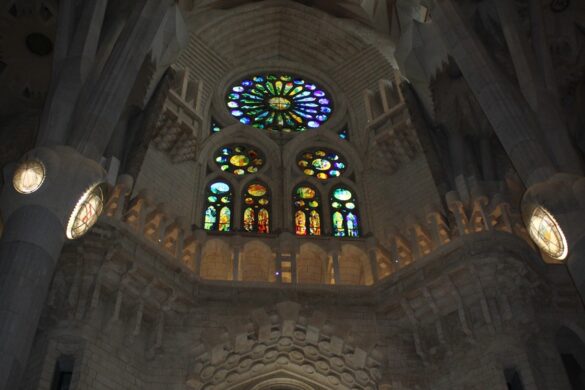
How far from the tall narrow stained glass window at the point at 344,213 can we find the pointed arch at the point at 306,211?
1.05 ft

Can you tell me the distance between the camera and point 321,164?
58.3 ft

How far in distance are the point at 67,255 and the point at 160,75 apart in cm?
480

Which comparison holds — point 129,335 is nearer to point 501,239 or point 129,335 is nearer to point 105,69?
point 105,69

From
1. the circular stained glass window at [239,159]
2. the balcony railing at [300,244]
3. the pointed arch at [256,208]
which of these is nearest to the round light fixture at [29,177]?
the balcony railing at [300,244]

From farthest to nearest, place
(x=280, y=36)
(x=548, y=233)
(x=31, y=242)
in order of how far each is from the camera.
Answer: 1. (x=280, y=36)
2. (x=548, y=233)
3. (x=31, y=242)

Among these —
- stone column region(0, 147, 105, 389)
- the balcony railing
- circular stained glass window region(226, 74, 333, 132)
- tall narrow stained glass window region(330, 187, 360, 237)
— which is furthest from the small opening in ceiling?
tall narrow stained glass window region(330, 187, 360, 237)

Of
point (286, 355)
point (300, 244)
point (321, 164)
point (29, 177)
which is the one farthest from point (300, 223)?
point (29, 177)

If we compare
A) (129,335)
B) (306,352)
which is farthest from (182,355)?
(306,352)

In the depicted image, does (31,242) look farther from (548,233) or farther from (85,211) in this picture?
(548,233)

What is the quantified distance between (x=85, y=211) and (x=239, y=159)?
7.59m

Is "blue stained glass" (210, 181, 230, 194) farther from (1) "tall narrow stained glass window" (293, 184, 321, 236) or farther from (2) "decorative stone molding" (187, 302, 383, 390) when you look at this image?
(2) "decorative stone molding" (187, 302, 383, 390)

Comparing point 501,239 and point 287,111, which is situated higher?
point 287,111

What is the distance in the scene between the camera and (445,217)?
1388 centimetres

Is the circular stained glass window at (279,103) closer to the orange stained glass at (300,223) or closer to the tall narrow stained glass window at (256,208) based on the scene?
the tall narrow stained glass window at (256,208)
